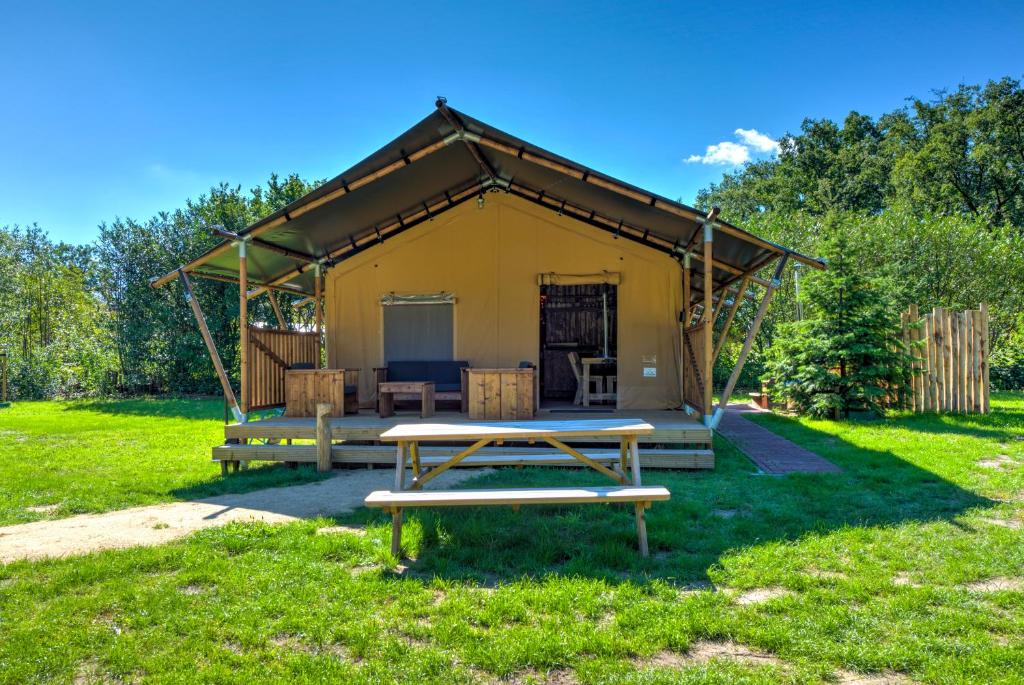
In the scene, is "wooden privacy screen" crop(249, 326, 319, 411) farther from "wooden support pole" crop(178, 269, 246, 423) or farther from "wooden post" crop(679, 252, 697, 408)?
"wooden post" crop(679, 252, 697, 408)

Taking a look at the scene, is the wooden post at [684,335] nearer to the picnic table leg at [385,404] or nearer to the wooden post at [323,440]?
the picnic table leg at [385,404]

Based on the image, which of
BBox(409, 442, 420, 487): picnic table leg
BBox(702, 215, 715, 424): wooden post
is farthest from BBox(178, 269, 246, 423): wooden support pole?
BBox(702, 215, 715, 424): wooden post

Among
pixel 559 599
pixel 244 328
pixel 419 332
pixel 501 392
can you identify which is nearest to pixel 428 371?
pixel 419 332

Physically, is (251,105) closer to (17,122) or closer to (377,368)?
(17,122)

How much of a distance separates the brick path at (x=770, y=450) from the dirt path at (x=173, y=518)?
317cm

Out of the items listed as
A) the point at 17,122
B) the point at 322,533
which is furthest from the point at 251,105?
the point at 322,533

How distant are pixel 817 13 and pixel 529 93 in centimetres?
→ 556

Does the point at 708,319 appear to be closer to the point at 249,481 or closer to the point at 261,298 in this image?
the point at 249,481

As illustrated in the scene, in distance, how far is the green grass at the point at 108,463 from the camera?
199 inches

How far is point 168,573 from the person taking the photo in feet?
10.5

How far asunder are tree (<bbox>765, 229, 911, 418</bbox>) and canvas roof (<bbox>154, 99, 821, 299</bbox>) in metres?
1.57

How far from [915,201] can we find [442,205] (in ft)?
66.2

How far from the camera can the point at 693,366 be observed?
7.56 meters

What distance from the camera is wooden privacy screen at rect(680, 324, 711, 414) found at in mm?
7070
